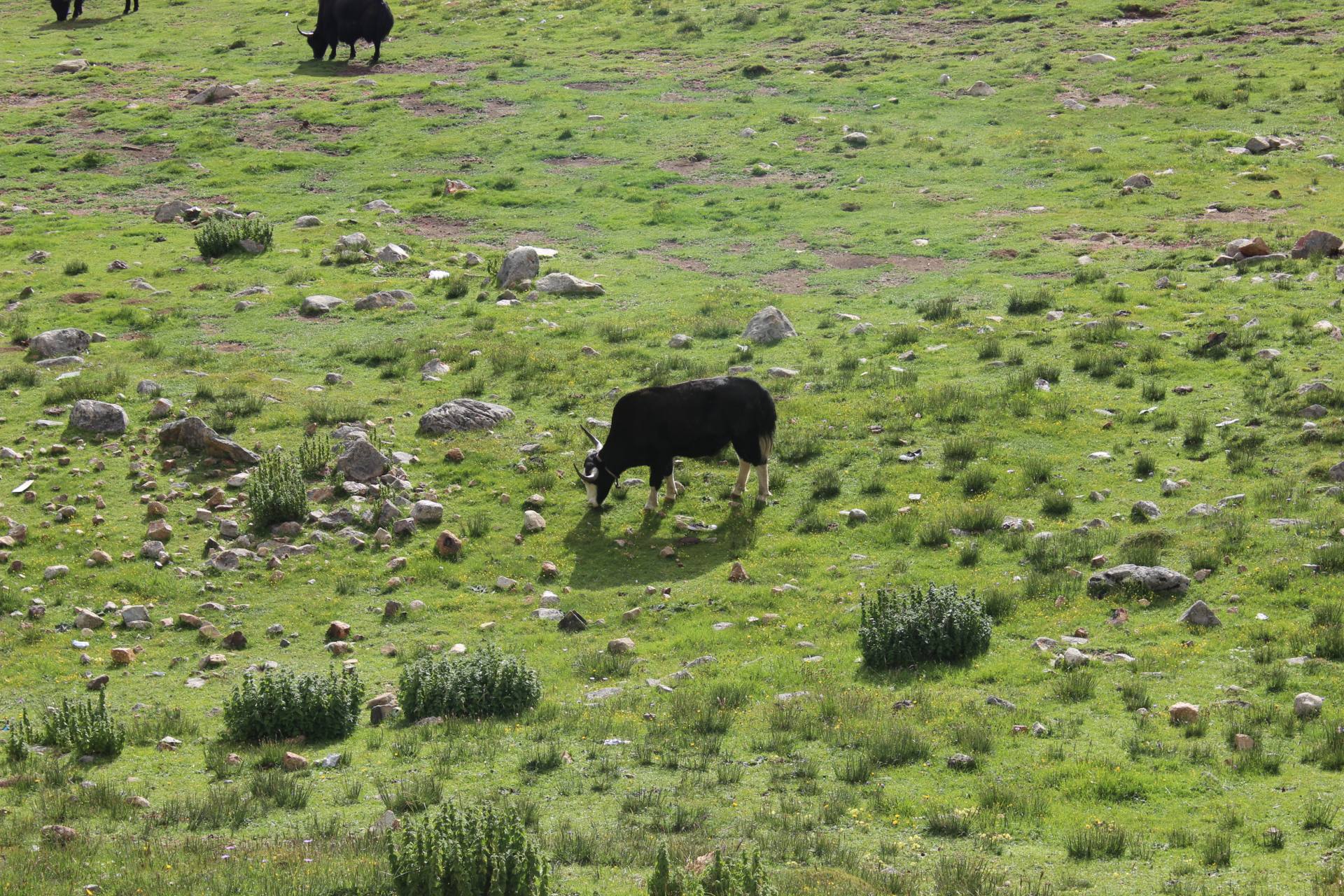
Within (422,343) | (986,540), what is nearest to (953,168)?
(422,343)

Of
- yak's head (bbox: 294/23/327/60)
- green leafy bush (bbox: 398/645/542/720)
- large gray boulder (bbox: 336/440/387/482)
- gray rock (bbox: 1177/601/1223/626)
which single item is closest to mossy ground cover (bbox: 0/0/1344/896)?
gray rock (bbox: 1177/601/1223/626)

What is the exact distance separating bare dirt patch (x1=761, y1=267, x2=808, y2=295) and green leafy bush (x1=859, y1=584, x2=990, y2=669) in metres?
14.3

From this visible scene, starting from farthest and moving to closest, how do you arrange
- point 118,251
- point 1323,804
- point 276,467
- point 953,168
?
point 953,168, point 118,251, point 276,467, point 1323,804

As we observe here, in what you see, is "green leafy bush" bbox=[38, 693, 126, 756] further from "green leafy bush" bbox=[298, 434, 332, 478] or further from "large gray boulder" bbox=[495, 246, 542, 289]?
"large gray boulder" bbox=[495, 246, 542, 289]

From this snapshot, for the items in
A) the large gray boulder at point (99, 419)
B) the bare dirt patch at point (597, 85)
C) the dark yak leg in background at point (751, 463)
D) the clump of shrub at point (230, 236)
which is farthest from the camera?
the bare dirt patch at point (597, 85)

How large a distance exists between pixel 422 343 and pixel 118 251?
988cm

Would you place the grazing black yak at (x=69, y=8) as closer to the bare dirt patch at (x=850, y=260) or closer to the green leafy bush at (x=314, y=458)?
the bare dirt patch at (x=850, y=260)

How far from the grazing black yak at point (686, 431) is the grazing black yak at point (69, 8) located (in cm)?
4805

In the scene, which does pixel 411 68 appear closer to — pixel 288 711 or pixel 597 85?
pixel 597 85

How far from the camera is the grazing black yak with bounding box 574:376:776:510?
17.5 m

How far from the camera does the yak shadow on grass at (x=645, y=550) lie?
16.1 metres

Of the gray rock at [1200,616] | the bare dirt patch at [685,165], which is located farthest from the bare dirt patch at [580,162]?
the gray rock at [1200,616]

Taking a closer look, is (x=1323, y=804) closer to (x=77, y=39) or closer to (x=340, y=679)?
(x=340, y=679)

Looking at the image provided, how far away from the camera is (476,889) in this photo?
26.6 feet
